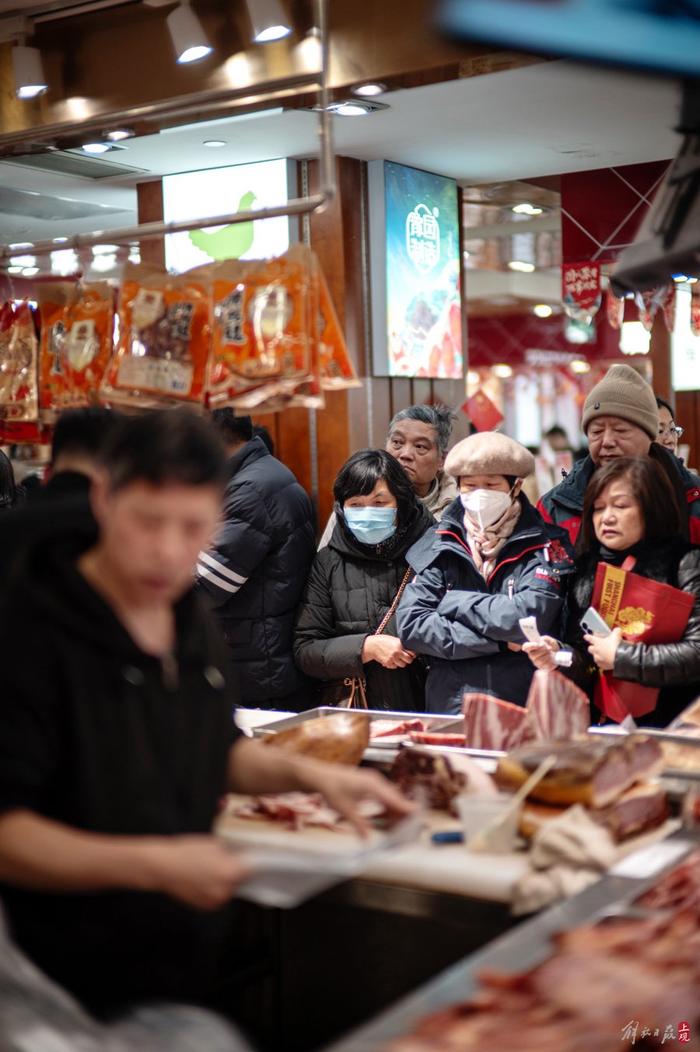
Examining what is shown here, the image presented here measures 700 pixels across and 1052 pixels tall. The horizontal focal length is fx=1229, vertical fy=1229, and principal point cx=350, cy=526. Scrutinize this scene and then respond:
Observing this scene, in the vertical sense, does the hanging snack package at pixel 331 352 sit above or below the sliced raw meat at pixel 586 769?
above

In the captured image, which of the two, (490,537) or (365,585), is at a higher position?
(490,537)

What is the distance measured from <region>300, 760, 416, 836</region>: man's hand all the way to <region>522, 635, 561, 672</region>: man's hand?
1.72 meters

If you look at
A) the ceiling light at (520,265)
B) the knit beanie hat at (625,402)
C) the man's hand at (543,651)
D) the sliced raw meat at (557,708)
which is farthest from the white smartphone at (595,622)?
the ceiling light at (520,265)

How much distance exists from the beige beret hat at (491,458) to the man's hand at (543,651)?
65 centimetres

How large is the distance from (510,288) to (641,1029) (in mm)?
14471

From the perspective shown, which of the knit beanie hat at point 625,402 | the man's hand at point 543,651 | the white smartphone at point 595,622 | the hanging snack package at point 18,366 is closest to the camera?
the white smartphone at point 595,622

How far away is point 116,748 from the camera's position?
1.78m

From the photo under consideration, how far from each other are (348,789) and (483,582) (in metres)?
2.11

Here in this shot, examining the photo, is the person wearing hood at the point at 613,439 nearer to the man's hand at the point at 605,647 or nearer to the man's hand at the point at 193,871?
the man's hand at the point at 605,647

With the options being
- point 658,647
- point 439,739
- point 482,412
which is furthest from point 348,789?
point 482,412

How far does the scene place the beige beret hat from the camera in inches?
163

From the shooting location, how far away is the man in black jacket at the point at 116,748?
170 cm

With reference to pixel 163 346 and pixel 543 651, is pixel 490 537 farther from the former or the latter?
pixel 163 346

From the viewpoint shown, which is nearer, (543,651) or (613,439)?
(543,651)
